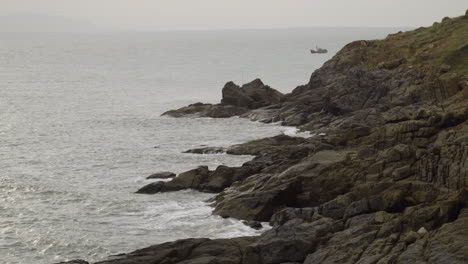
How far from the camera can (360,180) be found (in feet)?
170

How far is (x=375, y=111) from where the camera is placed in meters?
80.5

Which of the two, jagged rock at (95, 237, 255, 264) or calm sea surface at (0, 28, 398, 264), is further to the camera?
calm sea surface at (0, 28, 398, 264)

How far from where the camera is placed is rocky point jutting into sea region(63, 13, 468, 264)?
3894cm

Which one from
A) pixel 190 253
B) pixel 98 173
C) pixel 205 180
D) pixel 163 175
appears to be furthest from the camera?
pixel 98 173

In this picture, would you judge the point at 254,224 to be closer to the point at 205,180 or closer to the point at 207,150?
the point at 205,180

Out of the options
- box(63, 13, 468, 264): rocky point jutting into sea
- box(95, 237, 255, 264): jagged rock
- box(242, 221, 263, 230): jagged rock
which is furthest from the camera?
box(242, 221, 263, 230): jagged rock

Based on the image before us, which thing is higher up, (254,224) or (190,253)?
(190,253)

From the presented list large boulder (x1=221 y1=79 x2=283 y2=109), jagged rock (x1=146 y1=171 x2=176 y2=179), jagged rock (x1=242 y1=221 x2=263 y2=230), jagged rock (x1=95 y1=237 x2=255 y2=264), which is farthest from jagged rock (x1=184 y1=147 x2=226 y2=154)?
jagged rock (x1=95 y1=237 x2=255 y2=264)

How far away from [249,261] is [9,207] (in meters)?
30.6

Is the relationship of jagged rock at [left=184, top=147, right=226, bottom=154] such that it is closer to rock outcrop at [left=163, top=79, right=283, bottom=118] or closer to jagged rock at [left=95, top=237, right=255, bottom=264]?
rock outcrop at [left=163, top=79, right=283, bottom=118]

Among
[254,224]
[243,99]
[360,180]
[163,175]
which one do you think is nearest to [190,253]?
[254,224]

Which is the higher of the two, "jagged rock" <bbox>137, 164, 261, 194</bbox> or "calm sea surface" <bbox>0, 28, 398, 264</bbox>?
"jagged rock" <bbox>137, 164, 261, 194</bbox>

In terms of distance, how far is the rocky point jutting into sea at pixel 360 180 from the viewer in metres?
38.9

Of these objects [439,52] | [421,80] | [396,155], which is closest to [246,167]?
[396,155]
